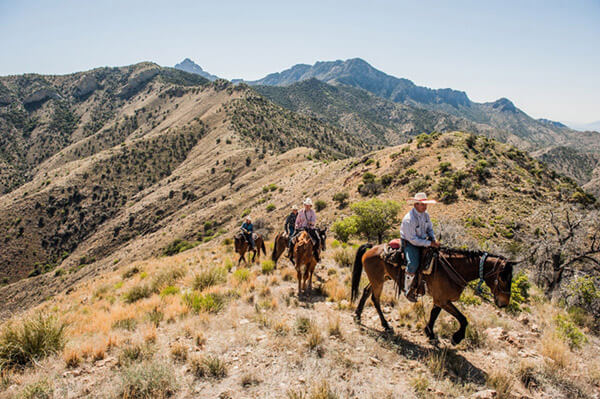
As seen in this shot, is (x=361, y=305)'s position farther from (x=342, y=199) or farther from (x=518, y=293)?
(x=342, y=199)

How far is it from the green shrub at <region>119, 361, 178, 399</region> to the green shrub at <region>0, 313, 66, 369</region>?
217 centimetres

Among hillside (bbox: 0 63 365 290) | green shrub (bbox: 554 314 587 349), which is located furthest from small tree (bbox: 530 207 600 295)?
hillside (bbox: 0 63 365 290)

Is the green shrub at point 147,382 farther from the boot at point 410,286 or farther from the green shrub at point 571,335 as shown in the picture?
the green shrub at point 571,335

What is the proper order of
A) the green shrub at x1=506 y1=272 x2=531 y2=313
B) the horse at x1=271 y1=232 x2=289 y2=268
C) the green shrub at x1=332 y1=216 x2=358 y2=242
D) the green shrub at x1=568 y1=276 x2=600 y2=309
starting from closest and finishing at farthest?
the green shrub at x1=506 y1=272 x2=531 y2=313, the green shrub at x1=568 y1=276 x2=600 y2=309, the horse at x1=271 y1=232 x2=289 y2=268, the green shrub at x1=332 y1=216 x2=358 y2=242

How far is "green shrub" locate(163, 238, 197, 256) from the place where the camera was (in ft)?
138

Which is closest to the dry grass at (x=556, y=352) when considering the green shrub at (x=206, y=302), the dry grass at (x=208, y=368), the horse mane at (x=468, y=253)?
the horse mane at (x=468, y=253)

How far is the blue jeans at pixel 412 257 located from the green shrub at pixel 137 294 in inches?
372

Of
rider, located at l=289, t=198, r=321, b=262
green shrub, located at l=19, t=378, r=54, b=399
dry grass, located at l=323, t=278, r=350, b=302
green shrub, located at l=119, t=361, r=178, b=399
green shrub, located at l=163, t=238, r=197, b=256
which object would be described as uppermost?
rider, located at l=289, t=198, r=321, b=262

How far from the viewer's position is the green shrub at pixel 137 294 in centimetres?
1002

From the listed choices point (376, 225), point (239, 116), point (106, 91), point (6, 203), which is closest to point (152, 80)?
point (106, 91)

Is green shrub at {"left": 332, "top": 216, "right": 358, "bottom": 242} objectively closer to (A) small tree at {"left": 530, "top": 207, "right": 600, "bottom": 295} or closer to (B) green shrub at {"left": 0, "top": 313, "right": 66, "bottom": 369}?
(A) small tree at {"left": 530, "top": 207, "right": 600, "bottom": 295}

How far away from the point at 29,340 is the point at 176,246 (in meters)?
41.1

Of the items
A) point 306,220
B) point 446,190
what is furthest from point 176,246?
point 306,220

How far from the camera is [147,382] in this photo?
4.04 metres
